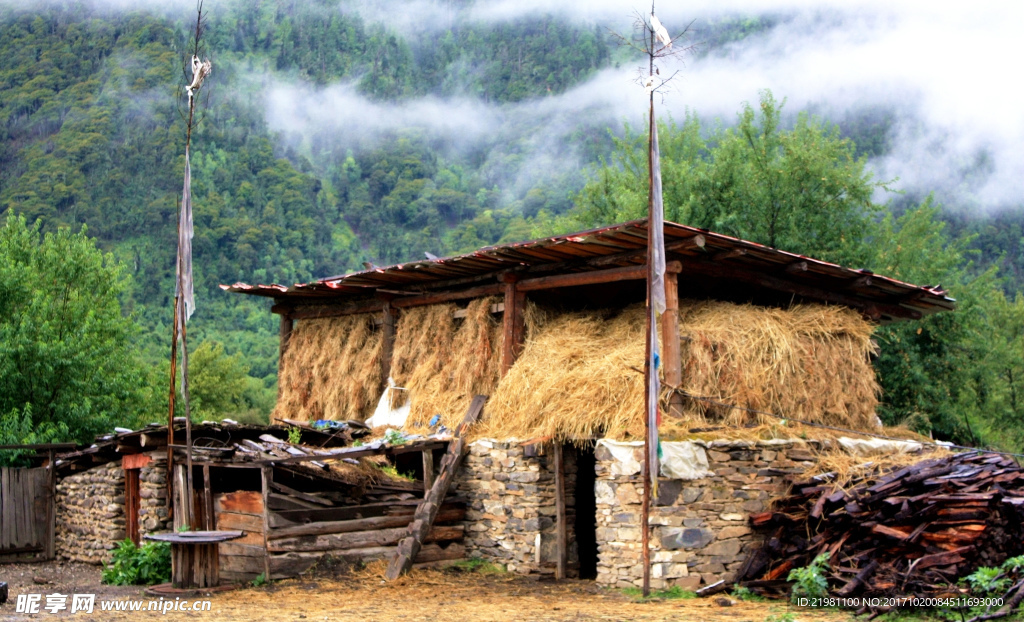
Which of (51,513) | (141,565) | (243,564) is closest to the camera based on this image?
(243,564)

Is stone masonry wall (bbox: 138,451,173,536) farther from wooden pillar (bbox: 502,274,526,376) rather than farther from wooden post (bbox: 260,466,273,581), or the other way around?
wooden pillar (bbox: 502,274,526,376)

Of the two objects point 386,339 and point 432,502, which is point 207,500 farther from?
point 386,339

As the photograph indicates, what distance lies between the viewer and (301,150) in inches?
3059

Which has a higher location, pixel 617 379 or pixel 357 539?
pixel 617 379

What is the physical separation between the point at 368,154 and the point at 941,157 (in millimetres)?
45746

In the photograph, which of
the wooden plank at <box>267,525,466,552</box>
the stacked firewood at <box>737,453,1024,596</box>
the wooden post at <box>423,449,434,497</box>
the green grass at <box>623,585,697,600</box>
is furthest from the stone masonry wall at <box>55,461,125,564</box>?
the stacked firewood at <box>737,453,1024,596</box>

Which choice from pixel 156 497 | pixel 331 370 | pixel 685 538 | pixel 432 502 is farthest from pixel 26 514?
pixel 685 538

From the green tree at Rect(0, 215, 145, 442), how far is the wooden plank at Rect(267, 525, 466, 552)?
9.15m

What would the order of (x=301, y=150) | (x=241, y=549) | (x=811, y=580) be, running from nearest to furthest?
(x=811, y=580)
(x=241, y=549)
(x=301, y=150)

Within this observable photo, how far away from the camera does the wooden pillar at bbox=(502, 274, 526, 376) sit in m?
11.9

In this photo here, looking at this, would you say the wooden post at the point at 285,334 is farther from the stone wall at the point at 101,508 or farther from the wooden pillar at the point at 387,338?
the stone wall at the point at 101,508

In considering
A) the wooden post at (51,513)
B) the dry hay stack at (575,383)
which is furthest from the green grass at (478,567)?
the wooden post at (51,513)

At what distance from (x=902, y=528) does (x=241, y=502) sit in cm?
739

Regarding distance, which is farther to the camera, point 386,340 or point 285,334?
point 285,334
